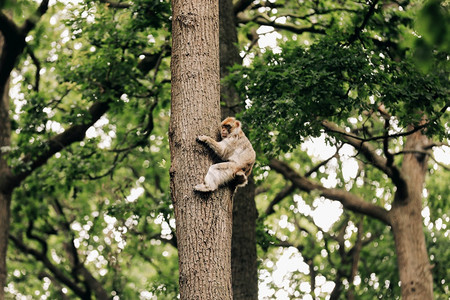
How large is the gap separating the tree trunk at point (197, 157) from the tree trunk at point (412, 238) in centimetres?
886

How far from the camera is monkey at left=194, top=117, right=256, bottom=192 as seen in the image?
5219 mm

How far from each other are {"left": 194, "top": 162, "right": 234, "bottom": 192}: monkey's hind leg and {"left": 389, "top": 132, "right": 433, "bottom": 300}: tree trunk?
29.4 ft

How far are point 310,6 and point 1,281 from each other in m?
8.74

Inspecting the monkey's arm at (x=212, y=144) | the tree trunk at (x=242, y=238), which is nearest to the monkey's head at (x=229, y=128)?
the monkey's arm at (x=212, y=144)

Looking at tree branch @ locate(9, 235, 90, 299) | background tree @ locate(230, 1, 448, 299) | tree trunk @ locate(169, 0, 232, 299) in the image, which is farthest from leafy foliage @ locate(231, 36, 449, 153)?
tree branch @ locate(9, 235, 90, 299)

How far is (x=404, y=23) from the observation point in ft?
35.8

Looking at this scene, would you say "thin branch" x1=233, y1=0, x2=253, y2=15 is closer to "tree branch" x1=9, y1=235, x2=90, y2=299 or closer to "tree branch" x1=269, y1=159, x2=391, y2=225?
"tree branch" x1=269, y1=159, x2=391, y2=225

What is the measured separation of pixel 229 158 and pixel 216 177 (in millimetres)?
507

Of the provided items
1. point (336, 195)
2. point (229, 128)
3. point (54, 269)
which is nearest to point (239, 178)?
point (229, 128)

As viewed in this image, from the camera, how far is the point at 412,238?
13.4 meters

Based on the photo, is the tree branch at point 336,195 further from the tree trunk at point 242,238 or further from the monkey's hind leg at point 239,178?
the monkey's hind leg at point 239,178

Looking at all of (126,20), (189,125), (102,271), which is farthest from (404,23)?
(102,271)

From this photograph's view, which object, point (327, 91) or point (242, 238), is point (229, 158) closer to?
point (327, 91)

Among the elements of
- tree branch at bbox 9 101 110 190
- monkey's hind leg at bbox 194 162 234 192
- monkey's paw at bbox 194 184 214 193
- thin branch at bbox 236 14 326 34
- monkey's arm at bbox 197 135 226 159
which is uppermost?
thin branch at bbox 236 14 326 34
